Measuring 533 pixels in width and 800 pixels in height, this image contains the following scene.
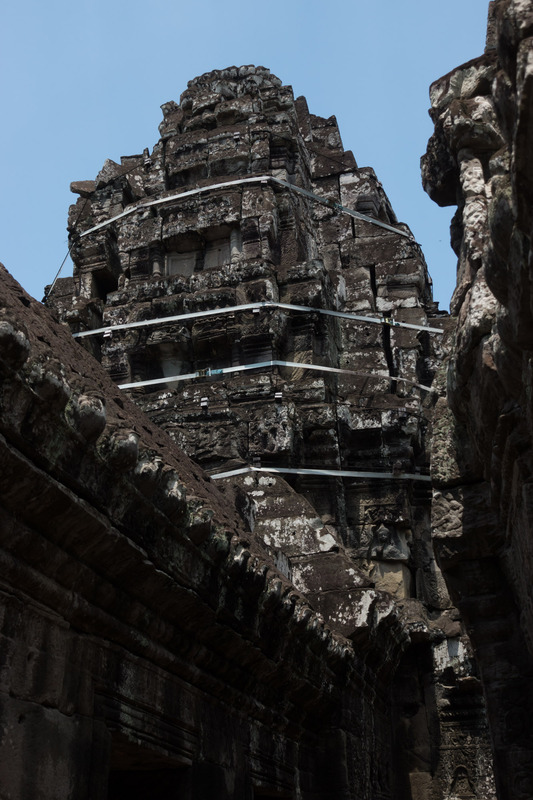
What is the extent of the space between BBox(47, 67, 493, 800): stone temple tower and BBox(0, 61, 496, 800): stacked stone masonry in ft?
0.13

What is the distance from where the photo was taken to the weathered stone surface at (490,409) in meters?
3.21

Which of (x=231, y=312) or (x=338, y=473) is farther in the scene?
(x=231, y=312)

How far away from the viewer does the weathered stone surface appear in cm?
321

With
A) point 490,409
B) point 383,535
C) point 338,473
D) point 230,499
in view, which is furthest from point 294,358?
point 490,409

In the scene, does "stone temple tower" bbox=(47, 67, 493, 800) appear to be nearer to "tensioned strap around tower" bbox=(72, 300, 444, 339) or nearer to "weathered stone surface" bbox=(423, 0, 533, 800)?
"tensioned strap around tower" bbox=(72, 300, 444, 339)

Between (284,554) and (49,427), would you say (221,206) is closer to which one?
(284,554)

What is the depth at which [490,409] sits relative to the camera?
424 centimetres

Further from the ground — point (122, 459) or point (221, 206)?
point (221, 206)

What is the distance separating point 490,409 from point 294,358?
878 centimetres

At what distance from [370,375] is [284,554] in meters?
5.43

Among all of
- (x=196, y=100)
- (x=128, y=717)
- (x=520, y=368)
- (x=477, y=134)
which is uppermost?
(x=196, y=100)

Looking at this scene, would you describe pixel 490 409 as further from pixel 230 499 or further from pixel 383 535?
pixel 383 535

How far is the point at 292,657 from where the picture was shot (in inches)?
249

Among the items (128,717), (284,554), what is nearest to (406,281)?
(284,554)
